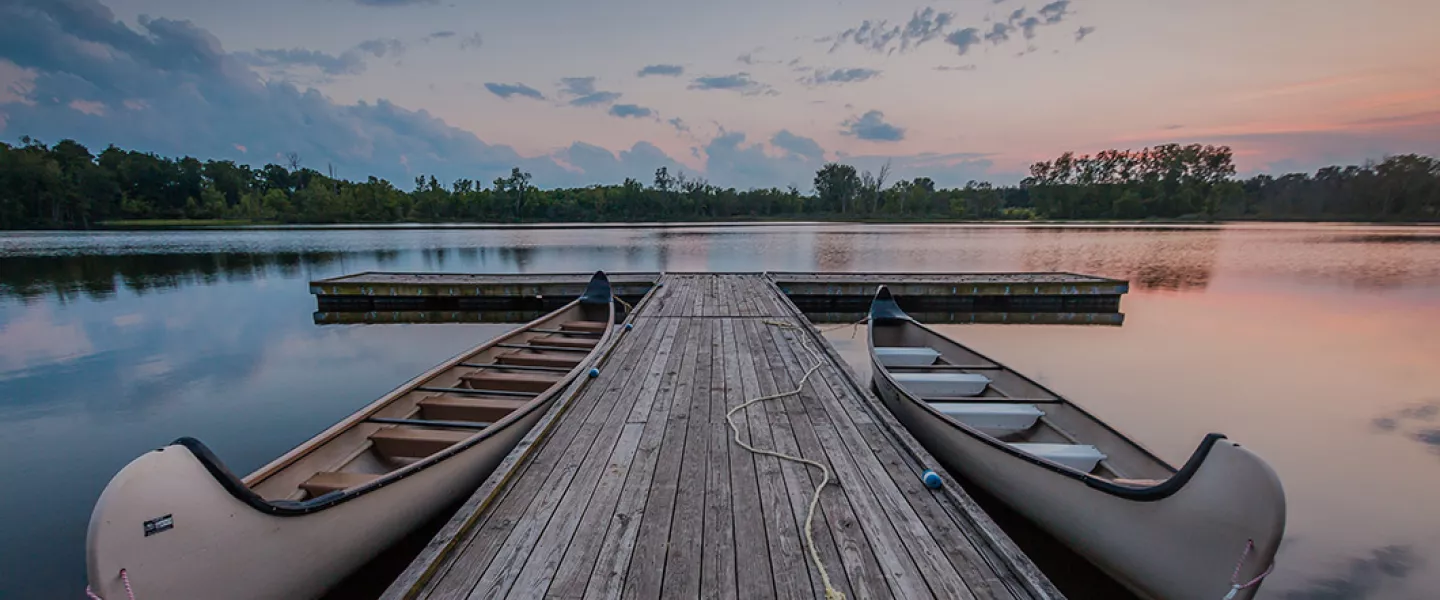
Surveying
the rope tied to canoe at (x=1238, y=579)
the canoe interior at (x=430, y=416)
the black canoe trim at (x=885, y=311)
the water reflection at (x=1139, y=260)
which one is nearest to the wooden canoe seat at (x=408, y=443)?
the canoe interior at (x=430, y=416)

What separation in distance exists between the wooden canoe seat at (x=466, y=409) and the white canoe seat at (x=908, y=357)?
429 centimetres

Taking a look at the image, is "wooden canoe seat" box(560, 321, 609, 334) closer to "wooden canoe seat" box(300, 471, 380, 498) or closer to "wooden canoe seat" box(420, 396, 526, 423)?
"wooden canoe seat" box(420, 396, 526, 423)

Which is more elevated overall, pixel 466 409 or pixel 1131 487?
pixel 1131 487

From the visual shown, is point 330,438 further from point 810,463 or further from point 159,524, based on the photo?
point 810,463

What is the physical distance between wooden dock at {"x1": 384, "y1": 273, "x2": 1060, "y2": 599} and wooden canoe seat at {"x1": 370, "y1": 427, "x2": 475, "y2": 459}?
820mm

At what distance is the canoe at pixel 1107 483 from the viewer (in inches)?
86.6

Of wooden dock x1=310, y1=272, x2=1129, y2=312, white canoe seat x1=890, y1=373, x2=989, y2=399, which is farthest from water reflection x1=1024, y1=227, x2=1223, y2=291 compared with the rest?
white canoe seat x1=890, y1=373, x2=989, y2=399

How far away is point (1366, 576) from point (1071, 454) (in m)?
2.22

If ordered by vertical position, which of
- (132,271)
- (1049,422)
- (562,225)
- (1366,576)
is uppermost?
(562,225)

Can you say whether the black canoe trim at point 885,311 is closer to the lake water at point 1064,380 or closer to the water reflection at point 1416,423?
the lake water at point 1064,380

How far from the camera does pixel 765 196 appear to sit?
76.9 metres

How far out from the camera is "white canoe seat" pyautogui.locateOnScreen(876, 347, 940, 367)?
6432 mm

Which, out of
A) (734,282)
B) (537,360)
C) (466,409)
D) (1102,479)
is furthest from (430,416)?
(734,282)

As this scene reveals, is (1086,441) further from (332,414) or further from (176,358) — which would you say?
(176,358)
